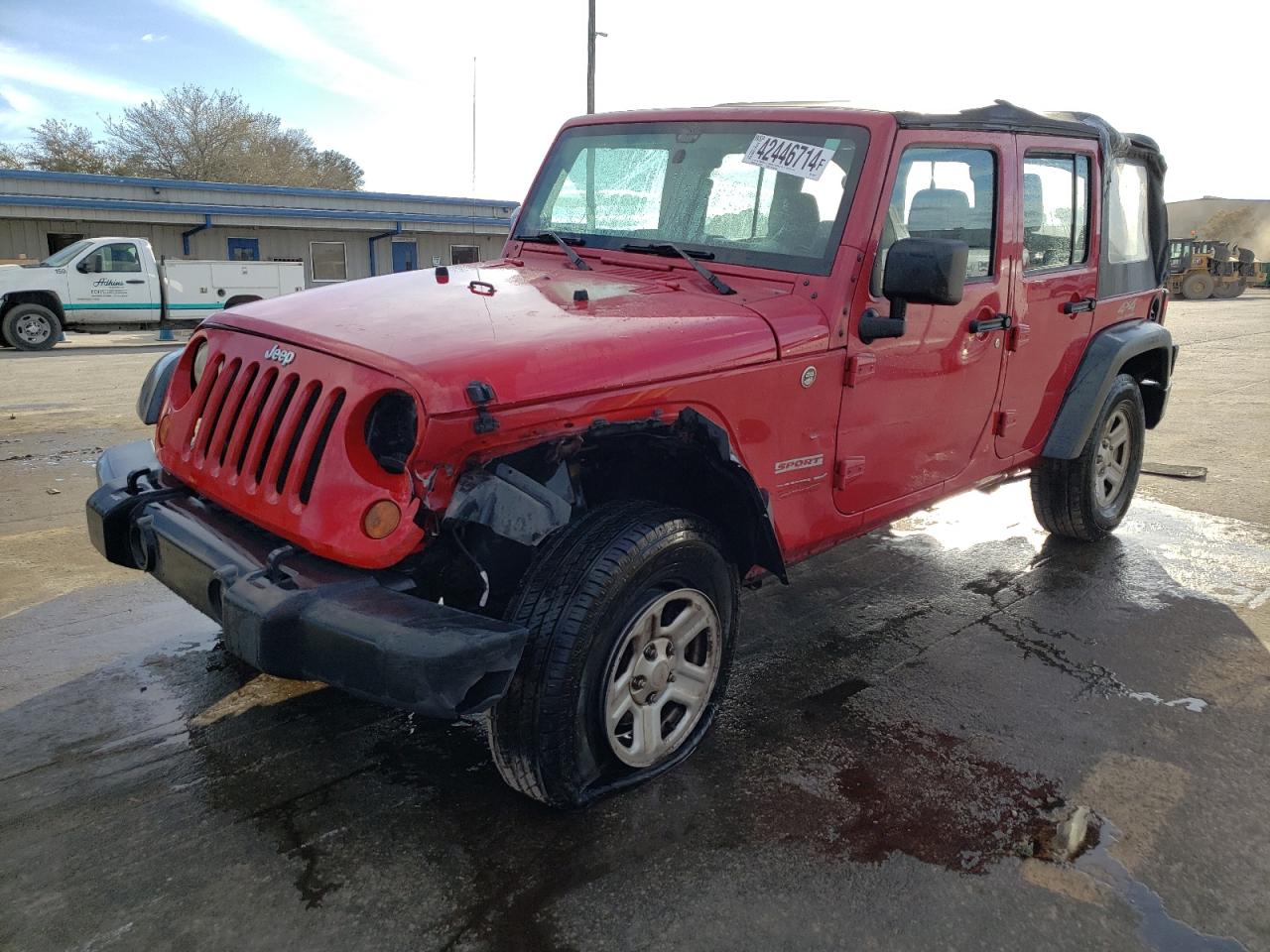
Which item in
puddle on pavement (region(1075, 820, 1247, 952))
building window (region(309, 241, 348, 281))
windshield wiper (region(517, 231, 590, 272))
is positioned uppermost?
building window (region(309, 241, 348, 281))

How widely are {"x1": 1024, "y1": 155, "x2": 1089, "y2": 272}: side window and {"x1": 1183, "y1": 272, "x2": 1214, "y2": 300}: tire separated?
118 feet

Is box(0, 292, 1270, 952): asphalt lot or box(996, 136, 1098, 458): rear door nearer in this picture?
box(0, 292, 1270, 952): asphalt lot

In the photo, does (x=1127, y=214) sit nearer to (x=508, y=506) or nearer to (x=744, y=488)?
(x=744, y=488)

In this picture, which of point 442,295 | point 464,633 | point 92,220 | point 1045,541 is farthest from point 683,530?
point 92,220

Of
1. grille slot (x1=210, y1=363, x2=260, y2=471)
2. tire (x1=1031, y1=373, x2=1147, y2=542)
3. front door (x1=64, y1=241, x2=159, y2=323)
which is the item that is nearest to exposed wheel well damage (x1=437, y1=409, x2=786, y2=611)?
grille slot (x1=210, y1=363, x2=260, y2=471)

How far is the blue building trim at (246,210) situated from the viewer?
23578 mm

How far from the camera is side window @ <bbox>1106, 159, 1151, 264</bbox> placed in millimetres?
4875

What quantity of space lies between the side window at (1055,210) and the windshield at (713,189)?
3.70 feet

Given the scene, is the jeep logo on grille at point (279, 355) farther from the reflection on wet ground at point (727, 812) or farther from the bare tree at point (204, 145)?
the bare tree at point (204, 145)

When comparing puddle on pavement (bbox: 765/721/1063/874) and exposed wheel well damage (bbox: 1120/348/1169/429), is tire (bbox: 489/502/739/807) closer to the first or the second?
puddle on pavement (bbox: 765/721/1063/874)

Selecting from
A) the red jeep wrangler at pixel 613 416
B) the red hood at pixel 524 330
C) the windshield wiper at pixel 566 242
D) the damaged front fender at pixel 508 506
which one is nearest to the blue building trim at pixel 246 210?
the windshield wiper at pixel 566 242

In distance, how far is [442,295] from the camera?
10.6ft

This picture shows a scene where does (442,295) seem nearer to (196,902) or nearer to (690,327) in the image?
(690,327)

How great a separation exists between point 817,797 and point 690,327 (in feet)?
4.76
